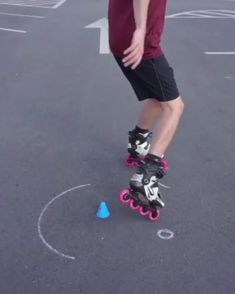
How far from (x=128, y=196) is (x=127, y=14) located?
132 cm

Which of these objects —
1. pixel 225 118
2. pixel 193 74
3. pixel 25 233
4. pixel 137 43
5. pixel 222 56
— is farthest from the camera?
pixel 222 56

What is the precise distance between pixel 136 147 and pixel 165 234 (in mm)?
1163

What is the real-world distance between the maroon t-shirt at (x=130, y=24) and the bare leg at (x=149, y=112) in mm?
669

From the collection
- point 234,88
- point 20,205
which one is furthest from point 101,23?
point 20,205

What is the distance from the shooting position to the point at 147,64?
330cm

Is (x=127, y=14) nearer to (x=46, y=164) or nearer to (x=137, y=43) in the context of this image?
(x=137, y=43)

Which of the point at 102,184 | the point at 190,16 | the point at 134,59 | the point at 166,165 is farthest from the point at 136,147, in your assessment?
the point at 190,16

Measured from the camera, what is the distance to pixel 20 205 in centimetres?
357

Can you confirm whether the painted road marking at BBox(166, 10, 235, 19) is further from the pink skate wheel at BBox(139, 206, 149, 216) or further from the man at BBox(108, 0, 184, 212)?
the pink skate wheel at BBox(139, 206, 149, 216)

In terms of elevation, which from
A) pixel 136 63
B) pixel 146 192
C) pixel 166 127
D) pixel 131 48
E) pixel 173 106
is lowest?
pixel 146 192

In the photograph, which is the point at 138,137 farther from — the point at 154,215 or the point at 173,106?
the point at 154,215

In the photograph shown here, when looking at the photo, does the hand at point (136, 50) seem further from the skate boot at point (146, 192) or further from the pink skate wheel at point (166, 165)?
the pink skate wheel at point (166, 165)

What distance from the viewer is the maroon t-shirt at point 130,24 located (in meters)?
3.17

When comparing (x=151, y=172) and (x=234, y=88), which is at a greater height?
(x=151, y=172)
